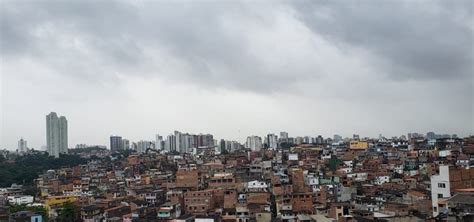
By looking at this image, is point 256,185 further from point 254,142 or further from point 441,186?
point 254,142

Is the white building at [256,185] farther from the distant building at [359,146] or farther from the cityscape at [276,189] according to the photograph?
the distant building at [359,146]

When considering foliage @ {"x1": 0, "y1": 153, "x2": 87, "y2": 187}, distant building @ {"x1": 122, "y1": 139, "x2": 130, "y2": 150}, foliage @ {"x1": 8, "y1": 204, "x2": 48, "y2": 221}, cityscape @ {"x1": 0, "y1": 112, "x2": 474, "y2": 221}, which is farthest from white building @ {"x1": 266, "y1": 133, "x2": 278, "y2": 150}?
foliage @ {"x1": 8, "y1": 204, "x2": 48, "y2": 221}

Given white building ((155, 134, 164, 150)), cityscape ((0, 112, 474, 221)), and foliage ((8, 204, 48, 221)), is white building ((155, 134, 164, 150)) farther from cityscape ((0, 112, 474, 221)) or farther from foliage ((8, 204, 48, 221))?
foliage ((8, 204, 48, 221))

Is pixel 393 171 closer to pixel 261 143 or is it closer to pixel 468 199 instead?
pixel 468 199

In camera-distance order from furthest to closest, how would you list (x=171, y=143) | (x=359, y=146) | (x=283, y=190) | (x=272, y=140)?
(x=171, y=143)
(x=272, y=140)
(x=359, y=146)
(x=283, y=190)

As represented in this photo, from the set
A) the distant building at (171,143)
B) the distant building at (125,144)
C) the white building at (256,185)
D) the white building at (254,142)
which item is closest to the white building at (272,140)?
the white building at (254,142)

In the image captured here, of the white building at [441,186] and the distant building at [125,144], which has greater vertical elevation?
the distant building at [125,144]

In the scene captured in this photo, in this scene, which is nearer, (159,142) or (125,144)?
(159,142)

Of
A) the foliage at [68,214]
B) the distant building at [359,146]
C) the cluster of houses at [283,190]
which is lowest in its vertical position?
the foliage at [68,214]

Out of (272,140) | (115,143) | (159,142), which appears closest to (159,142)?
(159,142)
